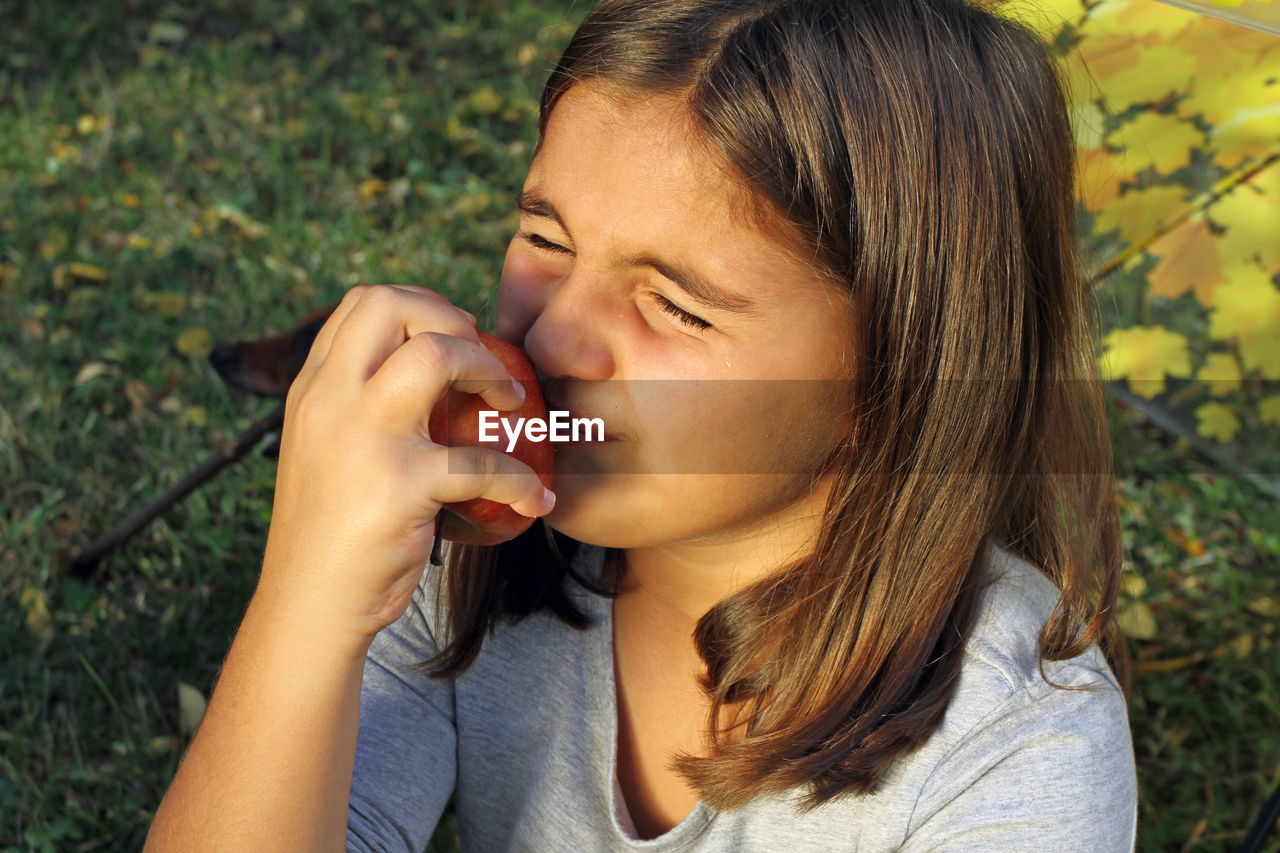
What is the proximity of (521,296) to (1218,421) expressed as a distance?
2.13 m

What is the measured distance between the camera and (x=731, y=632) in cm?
145

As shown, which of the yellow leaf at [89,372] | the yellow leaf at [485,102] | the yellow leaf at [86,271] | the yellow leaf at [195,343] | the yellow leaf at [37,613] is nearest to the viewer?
the yellow leaf at [37,613]

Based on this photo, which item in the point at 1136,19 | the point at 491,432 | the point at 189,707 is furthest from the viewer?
the point at 189,707

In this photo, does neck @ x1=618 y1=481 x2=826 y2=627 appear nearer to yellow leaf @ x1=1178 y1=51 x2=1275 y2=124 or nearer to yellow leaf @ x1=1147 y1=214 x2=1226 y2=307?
yellow leaf @ x1=1178 y1=51 x2=1275 y2=124

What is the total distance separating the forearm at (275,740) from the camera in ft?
3.76

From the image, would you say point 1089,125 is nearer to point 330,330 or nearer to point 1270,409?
point 1270,409

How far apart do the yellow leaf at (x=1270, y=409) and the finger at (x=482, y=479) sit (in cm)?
198

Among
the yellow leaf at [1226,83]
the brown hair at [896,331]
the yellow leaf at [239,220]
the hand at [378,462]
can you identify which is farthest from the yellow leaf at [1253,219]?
the yellow leaf at [239,220]

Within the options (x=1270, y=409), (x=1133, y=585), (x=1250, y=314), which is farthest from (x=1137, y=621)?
(x=1250, y=314)

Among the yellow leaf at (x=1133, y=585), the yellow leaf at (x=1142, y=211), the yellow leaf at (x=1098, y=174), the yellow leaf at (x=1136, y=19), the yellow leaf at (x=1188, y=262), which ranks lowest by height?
the yellow leaf at (x=1133, y=585)

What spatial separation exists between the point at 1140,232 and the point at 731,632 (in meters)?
1.37

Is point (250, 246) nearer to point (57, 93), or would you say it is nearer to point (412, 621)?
point (57, 93)

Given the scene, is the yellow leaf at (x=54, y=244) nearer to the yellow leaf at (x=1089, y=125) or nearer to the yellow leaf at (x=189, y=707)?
the yellow leaf at (x=189, y=707)

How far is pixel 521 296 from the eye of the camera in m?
1.29
